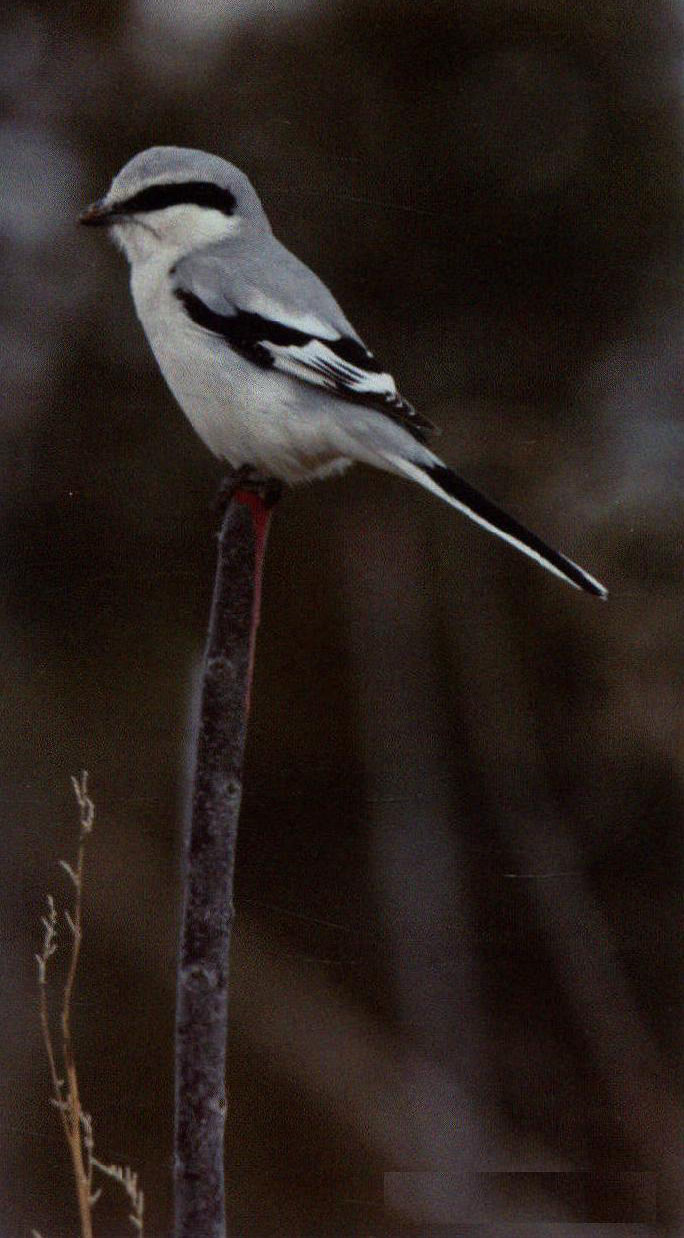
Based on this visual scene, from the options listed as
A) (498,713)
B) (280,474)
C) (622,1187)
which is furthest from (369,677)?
(622,1187)

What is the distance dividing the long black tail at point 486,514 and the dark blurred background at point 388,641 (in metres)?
Answer: 0.22

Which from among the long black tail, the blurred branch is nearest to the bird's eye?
the long black tail

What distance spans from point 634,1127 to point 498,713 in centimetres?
41

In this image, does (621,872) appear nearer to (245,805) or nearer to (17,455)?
(245,805)

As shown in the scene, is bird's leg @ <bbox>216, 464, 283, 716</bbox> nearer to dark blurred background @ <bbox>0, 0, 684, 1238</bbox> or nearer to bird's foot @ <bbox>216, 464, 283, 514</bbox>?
bird's foot @ <bbox>216, 464, 283, 514</bbox>

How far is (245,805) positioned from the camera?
1.34m

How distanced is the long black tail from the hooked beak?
1.28 feet

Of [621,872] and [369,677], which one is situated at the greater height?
[369,677]

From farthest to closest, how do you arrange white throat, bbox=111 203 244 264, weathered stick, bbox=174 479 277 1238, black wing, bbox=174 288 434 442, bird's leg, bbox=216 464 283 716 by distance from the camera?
white throat, bbox=111 203 244 264 < black wing, bbox=174 288 434 442 < bird's leg, bbox=216 464 283 716 < weathered stick, bbox=174 479 277 1238

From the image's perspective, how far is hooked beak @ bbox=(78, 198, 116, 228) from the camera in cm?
131

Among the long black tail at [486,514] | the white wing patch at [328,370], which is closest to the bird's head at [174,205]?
the white wing patch at [328,370]

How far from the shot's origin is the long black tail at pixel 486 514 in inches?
44.0

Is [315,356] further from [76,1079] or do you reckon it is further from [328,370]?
[76,1079]

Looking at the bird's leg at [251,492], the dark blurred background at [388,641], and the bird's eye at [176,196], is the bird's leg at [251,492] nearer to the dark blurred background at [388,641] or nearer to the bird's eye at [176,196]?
the dark blurred background at [388,641]
